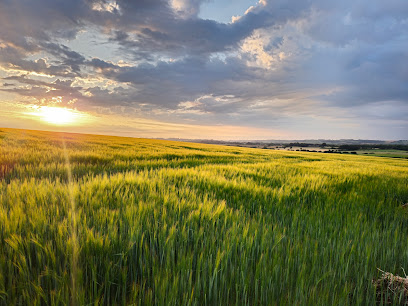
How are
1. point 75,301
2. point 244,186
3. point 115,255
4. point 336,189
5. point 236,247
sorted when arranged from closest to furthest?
point 75,301 → point 115,255 → point 236,247 → point 244,186 → point 336,189

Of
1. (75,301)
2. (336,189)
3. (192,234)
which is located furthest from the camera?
(336,189)

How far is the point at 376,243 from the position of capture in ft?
7.14

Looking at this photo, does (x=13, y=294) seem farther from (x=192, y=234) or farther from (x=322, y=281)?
(x=322, y=281)

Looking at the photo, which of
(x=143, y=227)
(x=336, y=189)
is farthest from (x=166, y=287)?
(x=336, y=189)

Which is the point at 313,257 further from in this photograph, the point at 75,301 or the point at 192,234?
the point at 75,301

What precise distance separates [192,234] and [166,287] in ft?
2.29

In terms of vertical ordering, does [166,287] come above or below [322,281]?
above

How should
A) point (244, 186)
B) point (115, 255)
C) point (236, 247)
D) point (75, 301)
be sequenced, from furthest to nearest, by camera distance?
point (244, 186), point (236, 247), point (115, 255), point (75, 301)

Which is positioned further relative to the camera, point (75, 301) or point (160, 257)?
point (160, 257)

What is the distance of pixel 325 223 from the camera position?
283cm

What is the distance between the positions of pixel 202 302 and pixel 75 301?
73 cm

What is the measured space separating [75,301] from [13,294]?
42cm

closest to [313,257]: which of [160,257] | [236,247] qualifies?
[236,247]

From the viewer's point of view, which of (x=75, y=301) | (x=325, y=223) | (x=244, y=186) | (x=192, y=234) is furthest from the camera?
(x=244, y=186)
